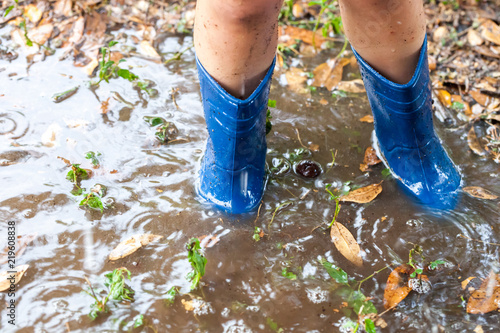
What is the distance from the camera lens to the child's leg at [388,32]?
1.41m

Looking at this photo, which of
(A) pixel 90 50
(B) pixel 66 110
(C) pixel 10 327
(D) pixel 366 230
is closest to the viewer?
(C) pixel 10 327

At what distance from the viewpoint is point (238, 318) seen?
1358 millimetres

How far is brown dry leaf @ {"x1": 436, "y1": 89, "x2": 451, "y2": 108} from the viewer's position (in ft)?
7.09

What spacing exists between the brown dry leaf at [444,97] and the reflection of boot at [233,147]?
41.5 inches

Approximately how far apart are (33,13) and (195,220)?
1759 mm

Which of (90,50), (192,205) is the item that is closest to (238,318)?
(192,205)

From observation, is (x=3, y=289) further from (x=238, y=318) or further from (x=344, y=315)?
(x=344, y=315)

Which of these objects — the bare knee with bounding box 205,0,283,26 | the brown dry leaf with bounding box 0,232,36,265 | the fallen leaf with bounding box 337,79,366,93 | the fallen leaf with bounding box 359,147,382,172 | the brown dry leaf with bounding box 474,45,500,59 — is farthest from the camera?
the brown dry leaf with bounding box 474,45,500,59

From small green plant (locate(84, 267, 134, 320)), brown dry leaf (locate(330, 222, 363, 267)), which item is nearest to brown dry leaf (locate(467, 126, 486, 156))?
brown dry leaf (locate(330, 222, 363, 267))

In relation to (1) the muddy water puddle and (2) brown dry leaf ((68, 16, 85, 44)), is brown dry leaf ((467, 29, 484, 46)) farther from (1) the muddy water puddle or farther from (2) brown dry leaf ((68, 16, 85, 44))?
(2) brown dry leaf ((68, 16, 85, 44))

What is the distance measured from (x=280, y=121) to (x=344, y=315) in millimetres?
973

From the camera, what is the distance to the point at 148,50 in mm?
2402

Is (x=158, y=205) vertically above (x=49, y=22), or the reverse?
(x=49, y=22)

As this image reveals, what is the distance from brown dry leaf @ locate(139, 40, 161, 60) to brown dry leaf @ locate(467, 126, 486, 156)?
5.23ft
